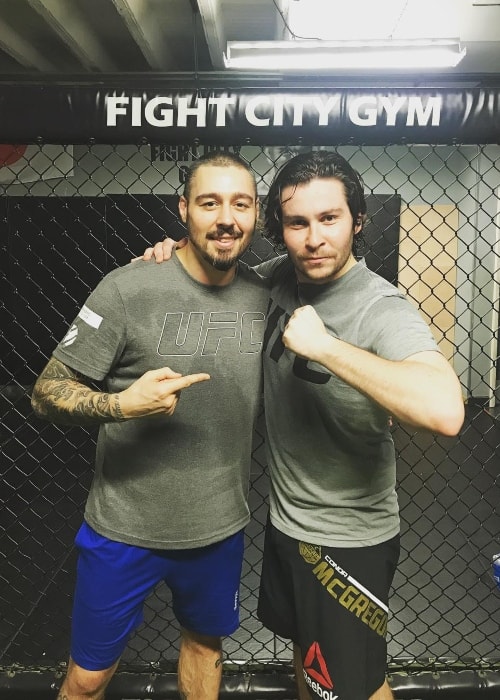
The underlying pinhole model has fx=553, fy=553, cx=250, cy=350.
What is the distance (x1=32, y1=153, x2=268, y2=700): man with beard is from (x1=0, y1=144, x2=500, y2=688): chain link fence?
1.45 ft

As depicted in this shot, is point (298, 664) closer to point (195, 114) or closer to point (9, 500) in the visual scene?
point (195, 114)

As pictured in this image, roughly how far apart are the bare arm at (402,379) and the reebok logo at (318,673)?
0.57 m

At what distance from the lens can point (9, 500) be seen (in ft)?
10.3

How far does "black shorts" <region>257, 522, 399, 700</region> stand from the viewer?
1094mm

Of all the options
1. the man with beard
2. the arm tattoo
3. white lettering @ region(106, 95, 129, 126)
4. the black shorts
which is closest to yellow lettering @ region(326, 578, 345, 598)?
the black shorts

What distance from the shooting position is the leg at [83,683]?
1.29 m

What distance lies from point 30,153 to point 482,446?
13.7 feet

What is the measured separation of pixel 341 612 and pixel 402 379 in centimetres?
54

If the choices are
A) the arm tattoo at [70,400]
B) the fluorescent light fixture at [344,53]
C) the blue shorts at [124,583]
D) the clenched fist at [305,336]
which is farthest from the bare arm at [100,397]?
the fluorescent light fixture at [344,53]

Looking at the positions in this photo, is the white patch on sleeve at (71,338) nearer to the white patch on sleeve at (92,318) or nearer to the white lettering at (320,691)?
the white patch on sleeve at (92,318)

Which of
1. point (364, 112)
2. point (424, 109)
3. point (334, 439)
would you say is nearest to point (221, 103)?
point (364, 112)

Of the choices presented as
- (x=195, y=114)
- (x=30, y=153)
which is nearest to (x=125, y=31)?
(x=30, y=153)

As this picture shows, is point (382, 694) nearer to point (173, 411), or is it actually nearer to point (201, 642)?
point (201, 642)

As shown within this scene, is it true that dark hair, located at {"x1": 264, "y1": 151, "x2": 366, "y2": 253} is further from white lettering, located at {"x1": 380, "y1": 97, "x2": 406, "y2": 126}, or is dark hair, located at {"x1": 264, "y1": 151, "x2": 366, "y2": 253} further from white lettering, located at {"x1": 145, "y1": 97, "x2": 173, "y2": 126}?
white lettering, located at {"x1": 145, "y1": 97, "x2": 173, "y2": 126}
